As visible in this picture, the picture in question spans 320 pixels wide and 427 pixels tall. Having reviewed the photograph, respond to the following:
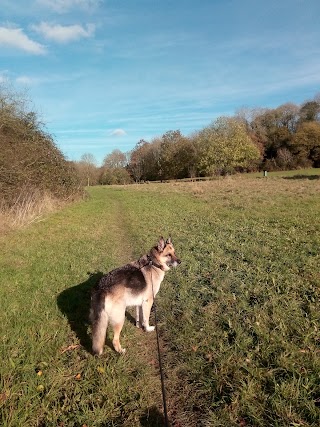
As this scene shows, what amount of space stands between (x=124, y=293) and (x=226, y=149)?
5524 cm

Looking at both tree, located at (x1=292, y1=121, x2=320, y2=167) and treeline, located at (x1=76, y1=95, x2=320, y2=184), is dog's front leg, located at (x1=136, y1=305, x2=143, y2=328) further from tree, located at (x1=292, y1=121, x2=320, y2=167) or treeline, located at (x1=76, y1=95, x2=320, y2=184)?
tree, located at (x1=292, y1=121, x2=320, y2=167)

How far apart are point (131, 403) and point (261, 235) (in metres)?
7.72

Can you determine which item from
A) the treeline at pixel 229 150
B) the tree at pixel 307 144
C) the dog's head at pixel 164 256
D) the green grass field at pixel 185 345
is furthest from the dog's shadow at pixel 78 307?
the tree at pixel 307 144

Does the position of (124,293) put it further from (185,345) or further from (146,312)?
(185,345)

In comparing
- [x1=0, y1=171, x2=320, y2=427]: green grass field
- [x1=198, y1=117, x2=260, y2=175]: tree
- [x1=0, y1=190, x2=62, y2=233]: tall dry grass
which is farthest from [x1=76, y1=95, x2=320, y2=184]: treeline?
[x1=0, y1=171, x2=320, y2=427]: green grass field

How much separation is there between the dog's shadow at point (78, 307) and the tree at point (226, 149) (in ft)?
175

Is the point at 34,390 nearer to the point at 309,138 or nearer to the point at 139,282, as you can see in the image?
the point at 139,282

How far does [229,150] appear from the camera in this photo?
5694cm

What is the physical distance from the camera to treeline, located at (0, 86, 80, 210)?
13.8 metres

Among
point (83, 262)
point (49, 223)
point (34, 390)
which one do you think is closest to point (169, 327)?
point (34, 390)

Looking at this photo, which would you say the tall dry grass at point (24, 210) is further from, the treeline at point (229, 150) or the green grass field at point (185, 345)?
the treeline at point (229, 150)

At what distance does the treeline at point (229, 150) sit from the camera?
192 ft

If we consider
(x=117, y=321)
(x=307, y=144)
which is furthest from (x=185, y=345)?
(x=307, y=144)

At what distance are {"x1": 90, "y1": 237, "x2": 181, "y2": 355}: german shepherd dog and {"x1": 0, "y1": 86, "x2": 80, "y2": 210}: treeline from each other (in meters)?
10.3
